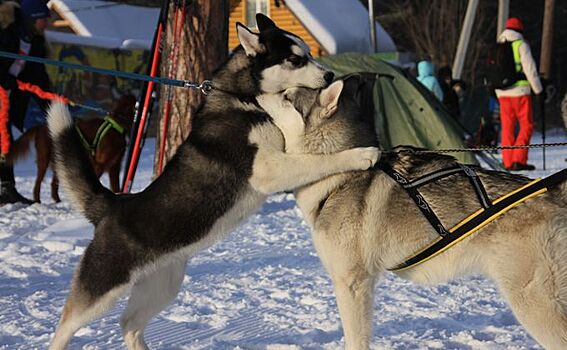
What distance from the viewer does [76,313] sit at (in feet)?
10.4

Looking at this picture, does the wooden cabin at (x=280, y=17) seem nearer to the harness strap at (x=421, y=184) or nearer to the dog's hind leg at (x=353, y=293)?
the harness strap at (x=421, y=184)

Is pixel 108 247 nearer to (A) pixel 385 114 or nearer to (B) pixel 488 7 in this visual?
(A) pixel 385 114

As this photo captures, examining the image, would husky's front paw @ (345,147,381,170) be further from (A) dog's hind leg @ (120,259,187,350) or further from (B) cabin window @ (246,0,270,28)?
(B) cabin window @ (246,0,270,28)

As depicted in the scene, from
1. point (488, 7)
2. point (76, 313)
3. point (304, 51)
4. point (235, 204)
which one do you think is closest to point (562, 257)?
point (235, 204)

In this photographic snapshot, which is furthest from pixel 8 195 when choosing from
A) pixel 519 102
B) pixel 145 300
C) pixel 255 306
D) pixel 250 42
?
pixel 519 102

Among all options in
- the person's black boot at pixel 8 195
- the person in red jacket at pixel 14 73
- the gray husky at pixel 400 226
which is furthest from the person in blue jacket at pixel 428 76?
the gray husky at pixel 400 226

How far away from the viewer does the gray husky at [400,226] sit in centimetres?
270

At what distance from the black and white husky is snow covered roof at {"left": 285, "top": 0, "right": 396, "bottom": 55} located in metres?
18.5

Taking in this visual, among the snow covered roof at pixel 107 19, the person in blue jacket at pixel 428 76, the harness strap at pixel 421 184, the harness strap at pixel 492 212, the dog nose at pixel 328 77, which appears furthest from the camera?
the snow covered roof at pixel 107 19

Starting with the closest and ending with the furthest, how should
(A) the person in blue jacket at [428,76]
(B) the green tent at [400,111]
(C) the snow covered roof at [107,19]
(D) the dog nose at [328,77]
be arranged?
(D) the dog nose at [328,77] < (B) the green tent at [400,111] < (A) the person in blue jacket at [428,76] < (C) the snow covered roof at [107,19]

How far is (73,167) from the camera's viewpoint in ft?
11.4

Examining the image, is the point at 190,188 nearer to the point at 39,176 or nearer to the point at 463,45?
the point at 39,176

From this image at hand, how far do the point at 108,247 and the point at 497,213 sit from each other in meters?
1.66

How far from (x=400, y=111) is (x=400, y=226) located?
20.2 feet
